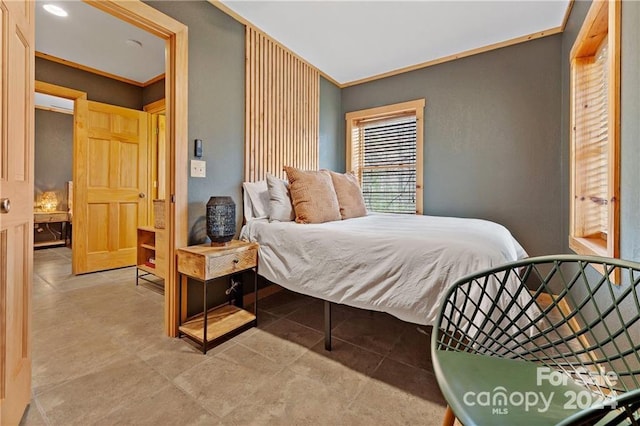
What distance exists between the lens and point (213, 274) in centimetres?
185

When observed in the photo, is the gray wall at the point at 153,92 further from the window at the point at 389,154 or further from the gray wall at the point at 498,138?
the gray wall at the point at 498,138

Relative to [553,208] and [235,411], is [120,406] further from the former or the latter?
[553,208]

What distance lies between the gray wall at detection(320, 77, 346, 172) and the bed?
1.91 metres

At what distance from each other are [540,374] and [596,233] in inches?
75.2

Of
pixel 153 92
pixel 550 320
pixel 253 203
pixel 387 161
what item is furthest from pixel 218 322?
pixel 153 92

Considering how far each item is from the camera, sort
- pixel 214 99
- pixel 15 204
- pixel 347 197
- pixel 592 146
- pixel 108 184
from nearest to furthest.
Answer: pixel 15 204
pixel 592 146
pixel 214 99
pixel 347 197
pixel 108 184

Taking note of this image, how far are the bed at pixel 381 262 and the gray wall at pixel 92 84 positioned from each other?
11.1 ft

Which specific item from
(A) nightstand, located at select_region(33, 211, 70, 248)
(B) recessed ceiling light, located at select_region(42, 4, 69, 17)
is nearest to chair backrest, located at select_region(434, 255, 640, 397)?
(B) recessed ceiling light, located at select_region(42, 4, 69, 17)

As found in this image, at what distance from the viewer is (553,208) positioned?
2688 millimetres

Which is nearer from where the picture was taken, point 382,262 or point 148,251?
point 382,262

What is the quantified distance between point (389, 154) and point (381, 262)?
8.04 ft

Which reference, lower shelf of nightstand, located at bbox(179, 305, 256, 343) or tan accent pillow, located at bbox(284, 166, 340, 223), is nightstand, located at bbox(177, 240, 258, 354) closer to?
lower shelf of nightstand, located at bbox(179, 305, 256, 343)

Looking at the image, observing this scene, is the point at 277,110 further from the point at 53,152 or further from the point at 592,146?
the point at 53,152

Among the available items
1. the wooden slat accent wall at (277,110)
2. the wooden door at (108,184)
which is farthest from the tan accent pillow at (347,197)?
the wooden door at (108,184)
